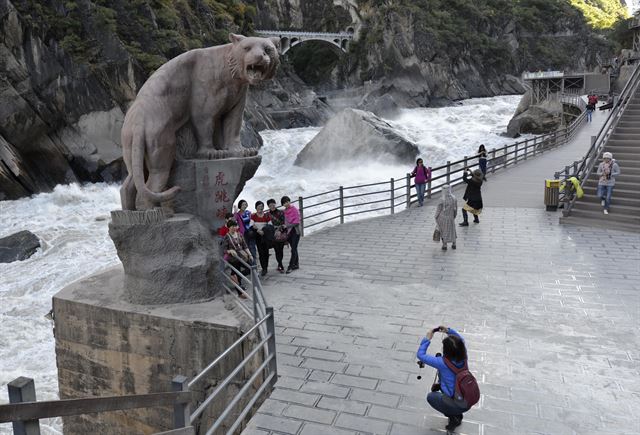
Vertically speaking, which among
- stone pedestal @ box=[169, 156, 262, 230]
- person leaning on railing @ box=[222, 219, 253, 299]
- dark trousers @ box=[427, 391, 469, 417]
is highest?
stone pedestal @ box=[169, 156, 262, 230]

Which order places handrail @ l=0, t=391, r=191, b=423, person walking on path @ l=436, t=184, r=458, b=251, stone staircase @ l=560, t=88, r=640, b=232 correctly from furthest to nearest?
stone staircase @ l=560, t=88, r=640, b=232 < person walking on path @ l=436, t=184, r=458, b=251 < handrail @ l=0, t=391, r=191, b=423

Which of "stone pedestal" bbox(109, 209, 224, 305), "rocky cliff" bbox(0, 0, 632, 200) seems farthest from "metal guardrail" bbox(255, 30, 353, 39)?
"stone pedestal" bbox(109, 209, 224, 305)

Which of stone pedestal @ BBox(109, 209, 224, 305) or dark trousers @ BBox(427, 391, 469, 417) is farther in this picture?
stone pedestal @ BBox(109, 209, 224, 305)

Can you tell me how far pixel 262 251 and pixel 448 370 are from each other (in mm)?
5294

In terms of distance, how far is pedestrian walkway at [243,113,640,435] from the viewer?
5.19m

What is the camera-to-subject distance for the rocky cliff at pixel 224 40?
2345 cm

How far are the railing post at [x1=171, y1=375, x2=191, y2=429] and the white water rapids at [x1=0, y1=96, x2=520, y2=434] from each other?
732 cm

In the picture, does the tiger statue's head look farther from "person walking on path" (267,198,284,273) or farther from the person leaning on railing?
"person walking on path" (267,198,284,273)

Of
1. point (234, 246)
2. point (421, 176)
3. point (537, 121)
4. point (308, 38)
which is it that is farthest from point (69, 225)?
point (308, 38)

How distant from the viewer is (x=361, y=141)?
2600 centimetres

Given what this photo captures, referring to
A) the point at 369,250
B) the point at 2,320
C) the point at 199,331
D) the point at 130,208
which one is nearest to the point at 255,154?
the point at 130,208

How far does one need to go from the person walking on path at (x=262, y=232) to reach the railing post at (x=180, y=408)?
18.6 ft

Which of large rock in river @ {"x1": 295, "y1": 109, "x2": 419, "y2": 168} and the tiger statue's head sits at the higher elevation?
the tiger statue's head

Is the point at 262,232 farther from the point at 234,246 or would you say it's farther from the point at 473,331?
the point at 473,331
